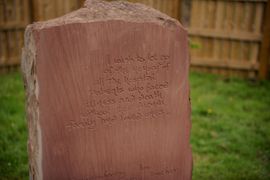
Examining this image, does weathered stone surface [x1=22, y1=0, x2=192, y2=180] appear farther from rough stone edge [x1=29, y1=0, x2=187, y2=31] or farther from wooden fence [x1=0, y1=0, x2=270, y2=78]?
wooden fence [x1=0, y1=0, x2=270, y2=78]

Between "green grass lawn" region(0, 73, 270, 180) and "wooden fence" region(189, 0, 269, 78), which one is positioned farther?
"wooden fence" region(189, 0, 269, 78)

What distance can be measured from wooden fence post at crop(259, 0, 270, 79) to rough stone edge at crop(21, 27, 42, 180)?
5.03 metres

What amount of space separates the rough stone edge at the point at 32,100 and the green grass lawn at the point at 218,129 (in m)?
1.37

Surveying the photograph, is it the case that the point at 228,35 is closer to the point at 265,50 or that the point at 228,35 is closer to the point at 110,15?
the point at 265,50

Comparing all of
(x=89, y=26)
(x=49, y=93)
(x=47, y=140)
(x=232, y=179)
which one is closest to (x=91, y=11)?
(x=89, y=26)

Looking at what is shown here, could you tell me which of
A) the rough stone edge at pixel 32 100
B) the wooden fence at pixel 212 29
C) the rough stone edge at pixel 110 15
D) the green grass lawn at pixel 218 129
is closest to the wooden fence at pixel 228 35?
the wooden fence at pixel 212 29

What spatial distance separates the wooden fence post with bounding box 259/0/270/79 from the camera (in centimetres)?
753

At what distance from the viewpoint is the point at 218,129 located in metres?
6.04

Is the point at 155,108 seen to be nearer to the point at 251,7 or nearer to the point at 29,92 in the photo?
the point at 29,92

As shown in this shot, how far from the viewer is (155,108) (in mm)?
3646

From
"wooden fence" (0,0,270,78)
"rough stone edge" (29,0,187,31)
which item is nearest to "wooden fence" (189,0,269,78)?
"wooden fence" (0,0,270,78)

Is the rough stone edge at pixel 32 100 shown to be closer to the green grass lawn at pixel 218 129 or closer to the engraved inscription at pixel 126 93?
the engraved inscription at pixel 126 93

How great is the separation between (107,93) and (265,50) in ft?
15.8

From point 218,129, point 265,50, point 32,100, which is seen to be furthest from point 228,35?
point 32,100
